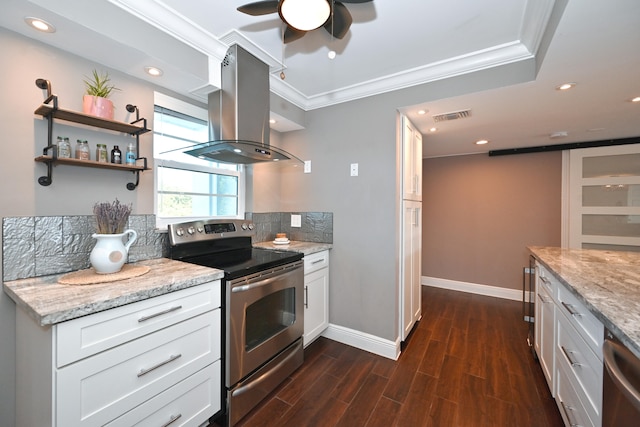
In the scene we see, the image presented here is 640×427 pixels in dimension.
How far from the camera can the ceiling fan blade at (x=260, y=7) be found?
4.04ft

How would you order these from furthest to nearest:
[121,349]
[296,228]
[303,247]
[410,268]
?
[296,228] → [410,268] → [303,247] → [121,349]

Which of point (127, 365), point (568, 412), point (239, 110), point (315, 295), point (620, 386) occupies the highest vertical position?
point (239, 110)

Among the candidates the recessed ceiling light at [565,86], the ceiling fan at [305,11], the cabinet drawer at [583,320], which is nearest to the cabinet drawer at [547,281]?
the cabinet drawer at [583,320]

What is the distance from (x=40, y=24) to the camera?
119 centimetres

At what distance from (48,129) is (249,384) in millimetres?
1791

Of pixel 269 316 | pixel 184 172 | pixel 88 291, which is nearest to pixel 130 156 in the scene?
pixel 184 172

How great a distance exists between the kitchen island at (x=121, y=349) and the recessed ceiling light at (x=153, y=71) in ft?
4.13

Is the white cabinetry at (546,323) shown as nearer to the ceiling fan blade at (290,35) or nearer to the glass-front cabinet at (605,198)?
the glass-front cabinet at (605,198)

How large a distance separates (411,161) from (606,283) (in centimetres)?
164

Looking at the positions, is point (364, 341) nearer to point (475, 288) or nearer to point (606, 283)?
point (606, 283)

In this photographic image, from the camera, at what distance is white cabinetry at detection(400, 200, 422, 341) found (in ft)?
7.73

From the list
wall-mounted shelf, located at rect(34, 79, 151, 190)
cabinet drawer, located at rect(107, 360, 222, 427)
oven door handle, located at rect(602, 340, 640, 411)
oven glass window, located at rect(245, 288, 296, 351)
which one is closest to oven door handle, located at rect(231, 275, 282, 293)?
oven glass window, located at rect(245, 288, 296, 351)

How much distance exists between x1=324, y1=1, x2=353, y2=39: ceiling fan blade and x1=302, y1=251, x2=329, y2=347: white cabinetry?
1606 millimetres

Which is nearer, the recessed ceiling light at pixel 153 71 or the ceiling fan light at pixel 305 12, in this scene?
the ceiling fan light at pixel 305 12
